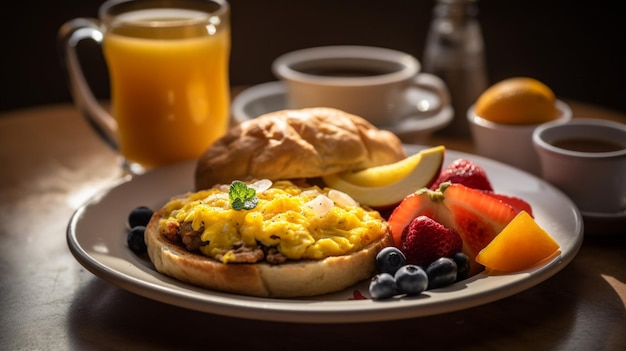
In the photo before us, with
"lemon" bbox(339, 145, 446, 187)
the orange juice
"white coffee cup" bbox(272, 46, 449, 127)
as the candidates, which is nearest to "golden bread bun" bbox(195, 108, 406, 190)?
"lemon" bbox(339, 145, 446, 187)

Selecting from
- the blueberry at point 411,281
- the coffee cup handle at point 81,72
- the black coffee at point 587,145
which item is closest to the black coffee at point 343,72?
the coffee cup handle at point 81,72

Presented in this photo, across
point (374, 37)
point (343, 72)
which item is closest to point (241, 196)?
point (343, 72)

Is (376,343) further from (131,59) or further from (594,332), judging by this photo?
(131,59)

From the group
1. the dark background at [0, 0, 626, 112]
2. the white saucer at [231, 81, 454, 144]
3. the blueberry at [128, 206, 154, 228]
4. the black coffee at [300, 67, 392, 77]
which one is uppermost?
the black coffee at [300, 67, 392, 77]

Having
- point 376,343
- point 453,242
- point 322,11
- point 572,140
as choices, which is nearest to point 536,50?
point 322,11

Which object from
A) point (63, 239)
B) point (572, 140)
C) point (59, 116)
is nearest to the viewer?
point (63, 239)

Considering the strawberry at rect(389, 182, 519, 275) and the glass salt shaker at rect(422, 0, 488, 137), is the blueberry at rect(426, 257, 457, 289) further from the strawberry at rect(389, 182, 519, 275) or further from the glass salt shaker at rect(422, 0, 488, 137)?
the glass salt shaker at rect(422, 0, 488, 137)
